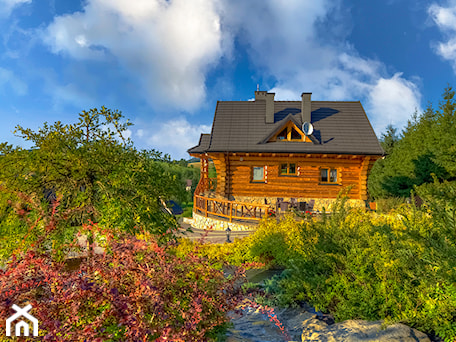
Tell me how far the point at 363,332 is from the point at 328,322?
735 mm

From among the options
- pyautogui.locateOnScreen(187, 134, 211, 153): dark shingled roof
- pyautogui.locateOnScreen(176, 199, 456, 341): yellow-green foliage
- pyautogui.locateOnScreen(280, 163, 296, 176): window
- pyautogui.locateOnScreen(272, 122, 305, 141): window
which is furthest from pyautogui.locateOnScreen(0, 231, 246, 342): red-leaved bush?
pyautogui.locateOnScreen(272, 122, 305, 141): window

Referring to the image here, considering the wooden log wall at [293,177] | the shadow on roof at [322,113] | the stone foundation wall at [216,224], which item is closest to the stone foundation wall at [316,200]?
the wooden log wall at [293,177]

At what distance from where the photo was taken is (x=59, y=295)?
2.52 metres

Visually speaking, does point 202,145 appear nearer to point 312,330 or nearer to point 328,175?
point 328,175

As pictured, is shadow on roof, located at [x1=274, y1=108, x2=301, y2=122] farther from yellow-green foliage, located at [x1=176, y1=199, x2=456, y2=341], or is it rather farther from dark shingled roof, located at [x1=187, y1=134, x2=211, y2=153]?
yellow-green foliage, located at [x1=176, y1=199, x2=456, y2=341]

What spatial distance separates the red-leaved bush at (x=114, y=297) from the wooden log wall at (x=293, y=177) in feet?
45.0

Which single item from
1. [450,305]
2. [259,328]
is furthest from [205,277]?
[450,305]

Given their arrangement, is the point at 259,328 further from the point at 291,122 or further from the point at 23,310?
the point at 291,122

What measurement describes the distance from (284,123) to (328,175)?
4.02 meters

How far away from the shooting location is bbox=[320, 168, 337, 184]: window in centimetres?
1683

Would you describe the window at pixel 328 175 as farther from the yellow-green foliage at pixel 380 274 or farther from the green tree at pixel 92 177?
the green tree at pixel 92 177

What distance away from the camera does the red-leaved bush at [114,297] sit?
2354 millimetres

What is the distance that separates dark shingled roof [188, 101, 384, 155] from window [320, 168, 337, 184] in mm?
1504

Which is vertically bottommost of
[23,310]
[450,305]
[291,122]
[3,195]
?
[450,305]
